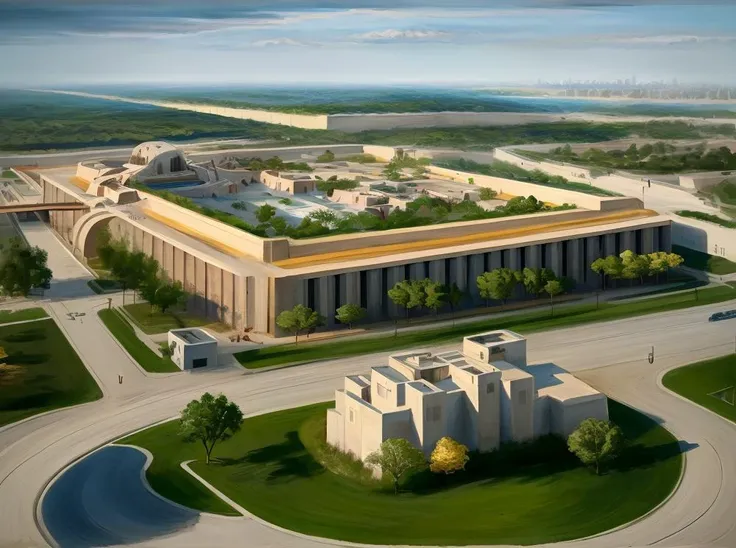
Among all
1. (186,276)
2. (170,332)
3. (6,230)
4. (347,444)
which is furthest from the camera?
(6,230)

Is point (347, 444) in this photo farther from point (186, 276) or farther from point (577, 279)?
point (577, 279)

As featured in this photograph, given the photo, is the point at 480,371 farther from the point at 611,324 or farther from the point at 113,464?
the point at 611,324

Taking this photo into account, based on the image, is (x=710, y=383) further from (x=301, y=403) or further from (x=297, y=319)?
(x=297, y=319)

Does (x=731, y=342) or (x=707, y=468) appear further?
(x=731, y=342)

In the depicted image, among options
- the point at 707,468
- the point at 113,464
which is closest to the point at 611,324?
the point at 707,468

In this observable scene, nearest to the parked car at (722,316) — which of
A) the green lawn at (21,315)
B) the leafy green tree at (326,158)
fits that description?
the green lawn at (21,315)

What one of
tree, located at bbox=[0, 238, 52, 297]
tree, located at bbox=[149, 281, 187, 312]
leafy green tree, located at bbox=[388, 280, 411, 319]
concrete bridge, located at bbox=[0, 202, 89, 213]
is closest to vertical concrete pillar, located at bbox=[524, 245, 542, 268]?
leafy green tree, located at bbox=[388, 280, 411, 319]

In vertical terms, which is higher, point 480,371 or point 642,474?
point 480,371

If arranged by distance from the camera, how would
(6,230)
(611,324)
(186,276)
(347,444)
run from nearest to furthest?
(347,444) → (611,324) → (186,276) → (6,230)
